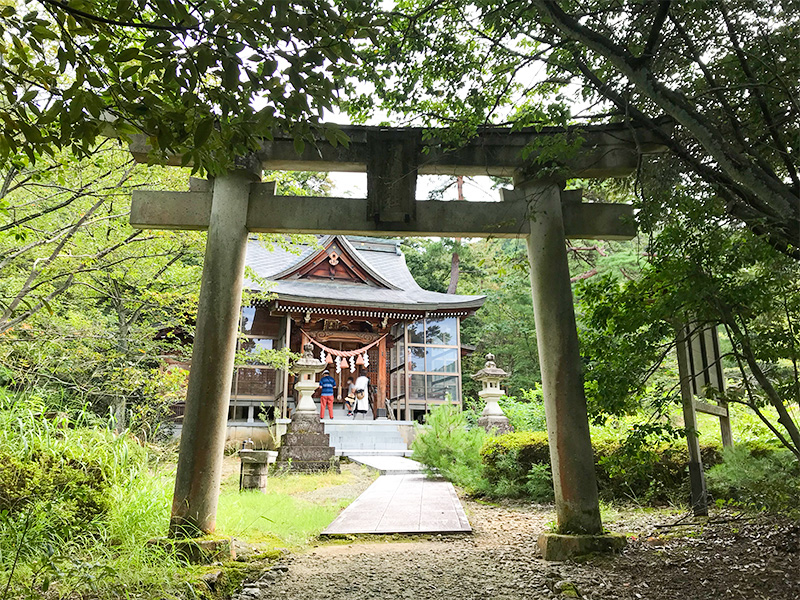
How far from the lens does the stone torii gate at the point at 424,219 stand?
159 inches

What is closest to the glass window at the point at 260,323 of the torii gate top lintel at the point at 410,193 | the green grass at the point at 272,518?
the green grass at the point at 272,518

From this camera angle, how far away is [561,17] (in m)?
2.76

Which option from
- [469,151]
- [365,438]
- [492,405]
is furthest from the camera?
[365,438]

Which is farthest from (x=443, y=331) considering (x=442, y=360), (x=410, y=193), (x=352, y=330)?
(x=410, y=193)

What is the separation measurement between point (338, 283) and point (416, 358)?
3621 millimetres

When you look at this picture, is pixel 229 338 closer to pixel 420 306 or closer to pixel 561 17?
pixel 561 17

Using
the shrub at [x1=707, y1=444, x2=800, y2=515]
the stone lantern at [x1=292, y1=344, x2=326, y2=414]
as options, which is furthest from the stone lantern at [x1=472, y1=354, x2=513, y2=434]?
the shrub at [x1=707, y1=444, x2=800, y2=515]

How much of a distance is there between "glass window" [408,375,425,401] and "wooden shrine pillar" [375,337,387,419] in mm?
916

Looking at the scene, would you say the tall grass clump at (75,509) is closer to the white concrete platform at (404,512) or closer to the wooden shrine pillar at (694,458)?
the white concrete platform at (404,512)

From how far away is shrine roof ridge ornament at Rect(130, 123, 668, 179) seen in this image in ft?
14.5

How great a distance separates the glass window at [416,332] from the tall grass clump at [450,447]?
7.64 meters

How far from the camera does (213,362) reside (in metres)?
4.03

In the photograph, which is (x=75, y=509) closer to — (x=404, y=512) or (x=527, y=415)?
(x=404, y=512)

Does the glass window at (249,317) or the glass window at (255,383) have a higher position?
the glass window at (249,317)
